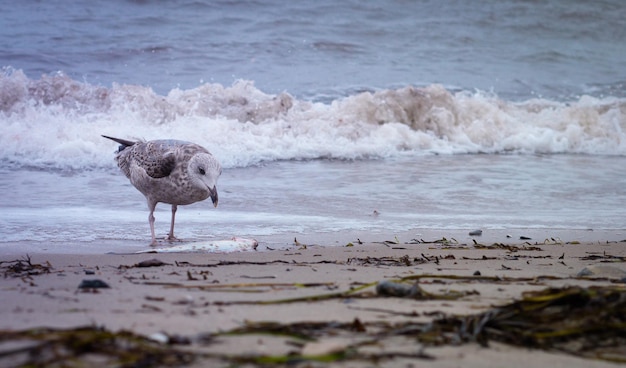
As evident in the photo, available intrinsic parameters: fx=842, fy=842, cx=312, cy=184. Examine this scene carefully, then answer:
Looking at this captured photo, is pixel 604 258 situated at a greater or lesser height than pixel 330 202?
lesser

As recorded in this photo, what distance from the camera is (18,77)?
13359 mm

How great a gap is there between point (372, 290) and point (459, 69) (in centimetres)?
1438

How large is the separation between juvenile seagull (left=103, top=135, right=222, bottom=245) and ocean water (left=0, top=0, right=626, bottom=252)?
329 millimetres

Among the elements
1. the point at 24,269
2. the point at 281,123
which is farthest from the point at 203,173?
the point at 281,123

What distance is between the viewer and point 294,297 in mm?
3141

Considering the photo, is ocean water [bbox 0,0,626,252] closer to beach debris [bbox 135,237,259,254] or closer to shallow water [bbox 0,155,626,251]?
shallow water [bbox 0,155,626,251]

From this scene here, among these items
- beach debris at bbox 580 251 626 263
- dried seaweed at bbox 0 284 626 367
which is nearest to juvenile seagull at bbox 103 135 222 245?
beach debris at bbox 580 251 626 263

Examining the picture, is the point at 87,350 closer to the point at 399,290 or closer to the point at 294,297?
the point at 294,297

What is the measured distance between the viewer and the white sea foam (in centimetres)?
1106

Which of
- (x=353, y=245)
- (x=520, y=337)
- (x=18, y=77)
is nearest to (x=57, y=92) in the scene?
(x=18, y=77)

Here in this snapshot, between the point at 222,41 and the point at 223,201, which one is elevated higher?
the point at 222,41

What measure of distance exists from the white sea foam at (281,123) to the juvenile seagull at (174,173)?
3.74 metres

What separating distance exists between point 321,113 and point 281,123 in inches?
34.1

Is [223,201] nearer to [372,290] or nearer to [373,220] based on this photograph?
[373,220]
